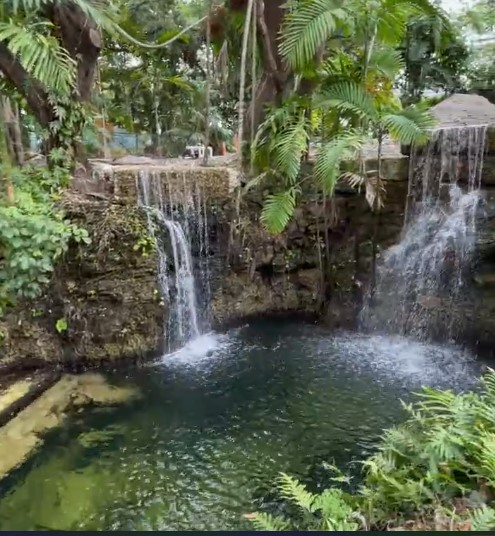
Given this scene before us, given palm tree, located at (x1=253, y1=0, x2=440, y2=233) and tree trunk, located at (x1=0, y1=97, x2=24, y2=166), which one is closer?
palm tree, located at (x1=253, y1=0, x2=440, y2=233)

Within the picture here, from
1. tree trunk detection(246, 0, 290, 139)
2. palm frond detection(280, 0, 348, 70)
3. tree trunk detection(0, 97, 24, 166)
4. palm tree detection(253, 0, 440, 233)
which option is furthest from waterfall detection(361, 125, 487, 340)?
tree trunk detection(0, 97, 24, 166)

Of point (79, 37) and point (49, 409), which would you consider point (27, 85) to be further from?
point (49, 409)

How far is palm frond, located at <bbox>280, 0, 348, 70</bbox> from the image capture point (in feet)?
14.6

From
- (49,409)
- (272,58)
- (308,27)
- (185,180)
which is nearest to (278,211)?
(185,180)

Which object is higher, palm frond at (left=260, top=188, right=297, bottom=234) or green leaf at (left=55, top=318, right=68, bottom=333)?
palm frond at (left=260, top=188, right=297, bottom=234)

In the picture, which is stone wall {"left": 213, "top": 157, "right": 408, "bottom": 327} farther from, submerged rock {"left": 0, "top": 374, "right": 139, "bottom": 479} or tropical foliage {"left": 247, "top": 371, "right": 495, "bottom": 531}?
tropical foliage {"left": 247, "top": 371, "right": 495, "bottom": 531}

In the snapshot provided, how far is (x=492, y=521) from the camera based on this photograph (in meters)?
1.73

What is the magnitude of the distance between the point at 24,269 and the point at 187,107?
19.7 ft

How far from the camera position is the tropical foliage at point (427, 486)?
1986mm

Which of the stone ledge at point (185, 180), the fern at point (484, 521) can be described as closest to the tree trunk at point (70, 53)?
the stone ledge at point (185, 180)

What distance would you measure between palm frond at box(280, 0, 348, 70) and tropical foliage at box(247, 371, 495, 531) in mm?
3367

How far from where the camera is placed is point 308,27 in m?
4.47

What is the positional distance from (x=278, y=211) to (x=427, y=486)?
10.6 ft

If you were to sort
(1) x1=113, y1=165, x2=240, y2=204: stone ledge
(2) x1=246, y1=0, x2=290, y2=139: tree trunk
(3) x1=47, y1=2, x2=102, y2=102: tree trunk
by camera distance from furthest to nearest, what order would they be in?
(2) x1=246, y1=0, x2=290, y2=139: tree trunk
(1) x1=113, y1=165, x2=240, y2=204: stone ledge
(3) x1=47, y1=2, x2=102, y2=102: tree trunk
